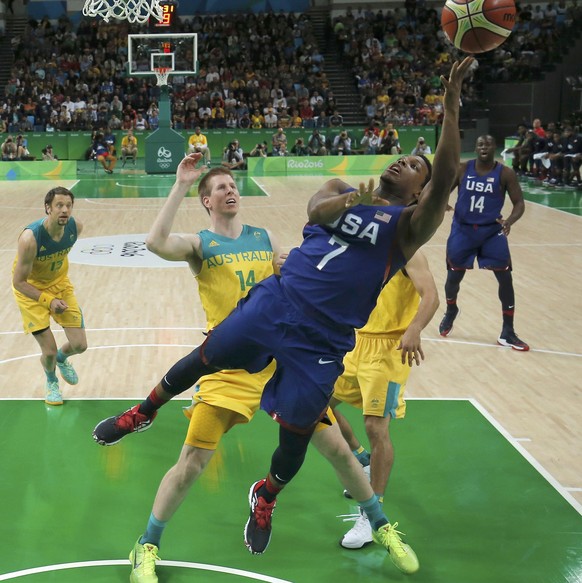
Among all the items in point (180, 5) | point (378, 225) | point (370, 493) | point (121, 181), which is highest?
point (180, 5)

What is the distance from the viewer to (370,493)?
413cm

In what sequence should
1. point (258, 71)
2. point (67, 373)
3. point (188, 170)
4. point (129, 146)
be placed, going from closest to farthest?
point (188, 170) < point (67, 373) < point (129, 146) < point (258, 71)

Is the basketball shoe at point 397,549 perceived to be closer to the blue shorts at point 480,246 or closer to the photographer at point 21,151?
the blue shorts at point 480,246

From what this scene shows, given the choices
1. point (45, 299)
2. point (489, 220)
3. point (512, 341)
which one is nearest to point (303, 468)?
point (45, 299)

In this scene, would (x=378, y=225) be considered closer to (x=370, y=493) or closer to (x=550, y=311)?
(x=370, y=493)

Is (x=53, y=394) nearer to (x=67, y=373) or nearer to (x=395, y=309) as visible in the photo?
(x=67, y=373)

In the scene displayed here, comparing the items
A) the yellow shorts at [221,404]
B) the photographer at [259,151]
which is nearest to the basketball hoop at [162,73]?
the photographer at [259,151]

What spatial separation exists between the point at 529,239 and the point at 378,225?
37.8ft

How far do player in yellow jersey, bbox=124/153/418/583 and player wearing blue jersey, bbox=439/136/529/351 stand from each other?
155 inches

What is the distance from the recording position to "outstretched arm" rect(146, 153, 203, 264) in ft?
12.9

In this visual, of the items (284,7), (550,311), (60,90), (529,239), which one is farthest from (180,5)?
(550,311)

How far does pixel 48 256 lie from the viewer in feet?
20.7

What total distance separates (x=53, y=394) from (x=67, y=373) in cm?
28

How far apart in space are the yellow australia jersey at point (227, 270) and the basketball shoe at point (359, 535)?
1.33 meters
